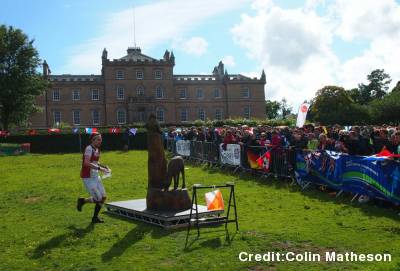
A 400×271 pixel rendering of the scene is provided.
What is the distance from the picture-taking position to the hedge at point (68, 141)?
42.1 meters

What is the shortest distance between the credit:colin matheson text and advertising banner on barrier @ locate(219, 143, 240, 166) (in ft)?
40.6

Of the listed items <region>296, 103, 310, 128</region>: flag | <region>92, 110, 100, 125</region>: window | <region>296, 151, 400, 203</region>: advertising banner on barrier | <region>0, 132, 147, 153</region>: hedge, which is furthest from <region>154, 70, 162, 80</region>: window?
<region>296, 151, 400, 203</region>: advertising banner on barrier

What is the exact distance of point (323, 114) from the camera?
262 feet

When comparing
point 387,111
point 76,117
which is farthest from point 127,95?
point 387,111

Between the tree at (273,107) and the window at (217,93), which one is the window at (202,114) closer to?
the window at (217,93)

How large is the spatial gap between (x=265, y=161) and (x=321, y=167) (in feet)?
11.8

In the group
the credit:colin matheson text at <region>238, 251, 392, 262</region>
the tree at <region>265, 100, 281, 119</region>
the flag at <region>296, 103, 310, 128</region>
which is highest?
the tree at <region>265, 100, 281, 119</region>

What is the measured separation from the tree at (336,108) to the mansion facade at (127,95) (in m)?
17.0

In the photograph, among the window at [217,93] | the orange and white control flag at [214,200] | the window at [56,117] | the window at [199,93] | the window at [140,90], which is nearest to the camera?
the orange and white control flag at [214,200]

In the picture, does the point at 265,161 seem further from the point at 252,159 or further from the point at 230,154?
the point at 230,154

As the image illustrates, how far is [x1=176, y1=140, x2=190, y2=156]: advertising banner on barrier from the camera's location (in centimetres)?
2808

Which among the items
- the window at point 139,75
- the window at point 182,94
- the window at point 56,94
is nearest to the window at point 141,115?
the window at point 139,75

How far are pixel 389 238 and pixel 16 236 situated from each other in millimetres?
7369

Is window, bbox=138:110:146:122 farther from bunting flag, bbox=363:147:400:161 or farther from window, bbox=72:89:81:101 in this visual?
bunting flag, bbox=363:147:400:161
